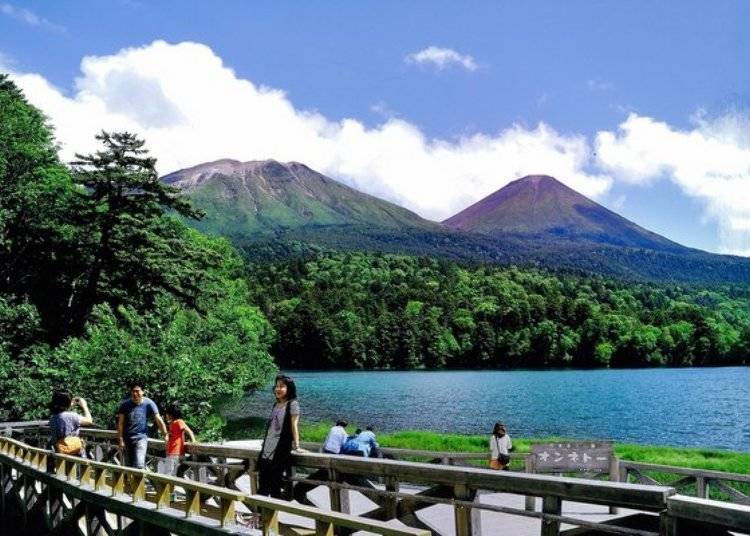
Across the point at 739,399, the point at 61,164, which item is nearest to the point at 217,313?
the point at 61,164

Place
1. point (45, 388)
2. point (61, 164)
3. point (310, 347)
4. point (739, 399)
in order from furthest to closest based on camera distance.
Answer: point (310, 347)
point (739, 399)
point (61, 164)
point (45, 388)

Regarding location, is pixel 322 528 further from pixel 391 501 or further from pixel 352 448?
pixel 352 448

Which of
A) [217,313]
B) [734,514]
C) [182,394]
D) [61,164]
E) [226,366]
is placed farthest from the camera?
[61,164]

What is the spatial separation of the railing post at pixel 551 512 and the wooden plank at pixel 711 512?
39.4 inches

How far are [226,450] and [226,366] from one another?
888 inches

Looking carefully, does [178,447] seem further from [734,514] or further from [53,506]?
[734,514]

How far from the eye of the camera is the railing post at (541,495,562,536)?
19.7ft

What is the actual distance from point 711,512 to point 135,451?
10136mm

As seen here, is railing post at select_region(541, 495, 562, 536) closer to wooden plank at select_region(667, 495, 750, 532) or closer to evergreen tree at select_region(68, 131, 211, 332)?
wooden plank at select_region(667, 495, 750, 532)

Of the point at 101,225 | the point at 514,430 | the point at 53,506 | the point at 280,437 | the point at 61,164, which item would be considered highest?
the point at 61,164

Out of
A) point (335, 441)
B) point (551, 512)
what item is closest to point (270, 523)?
point (551, 512)

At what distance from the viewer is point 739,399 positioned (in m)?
71.6

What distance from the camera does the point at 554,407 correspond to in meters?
65.3

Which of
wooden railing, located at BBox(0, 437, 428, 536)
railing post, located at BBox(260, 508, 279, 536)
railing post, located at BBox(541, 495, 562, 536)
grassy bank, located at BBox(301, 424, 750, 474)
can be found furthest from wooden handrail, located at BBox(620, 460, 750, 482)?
grassy bank, located at BBox(301, 424, 750, 474)
